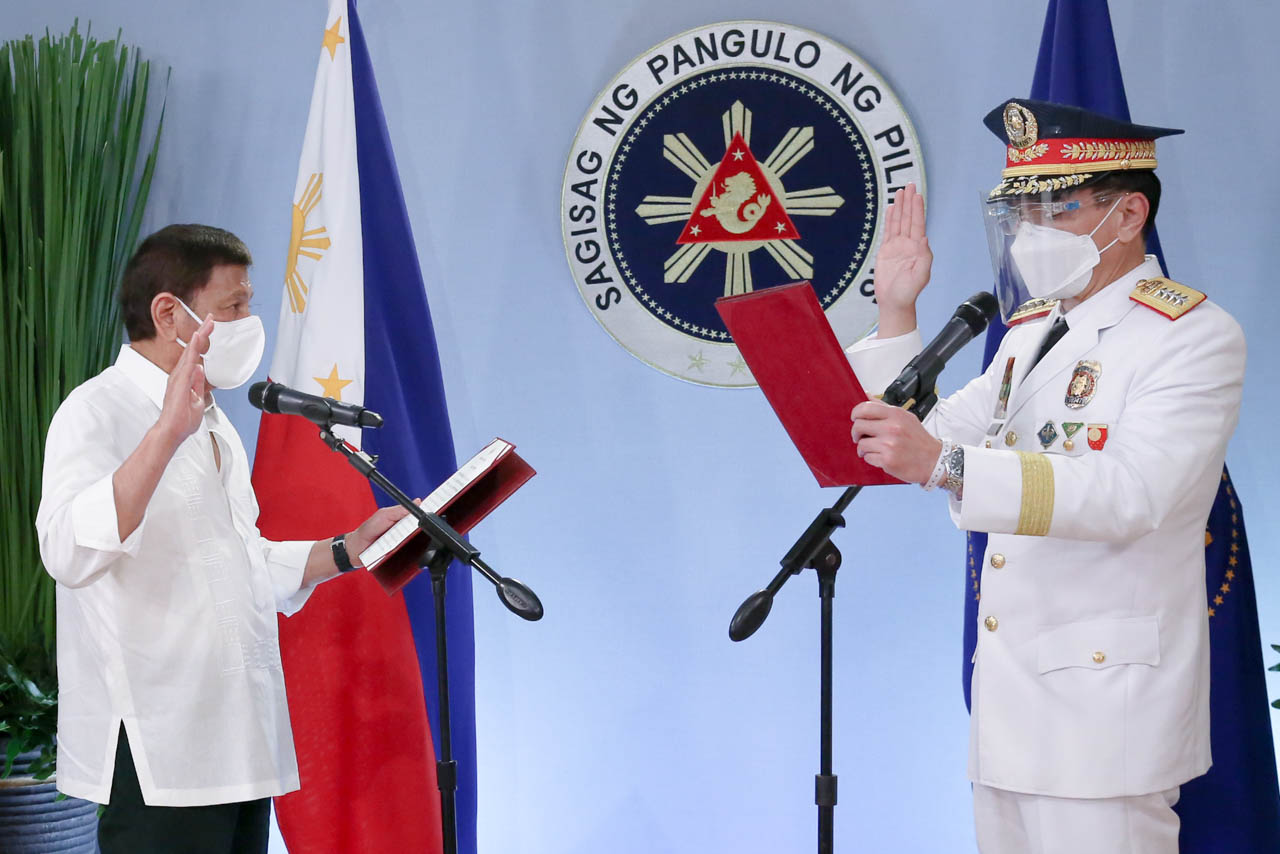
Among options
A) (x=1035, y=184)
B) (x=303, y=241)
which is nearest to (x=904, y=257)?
(x=1035, y=184)

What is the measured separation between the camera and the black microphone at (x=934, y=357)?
1.61 metres

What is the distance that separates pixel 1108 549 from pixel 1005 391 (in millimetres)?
354

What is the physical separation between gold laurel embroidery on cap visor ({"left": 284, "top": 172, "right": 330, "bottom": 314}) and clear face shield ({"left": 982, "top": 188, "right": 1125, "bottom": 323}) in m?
1.58

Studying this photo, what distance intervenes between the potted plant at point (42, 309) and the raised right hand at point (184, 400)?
133cm

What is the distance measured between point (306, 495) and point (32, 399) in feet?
2.58

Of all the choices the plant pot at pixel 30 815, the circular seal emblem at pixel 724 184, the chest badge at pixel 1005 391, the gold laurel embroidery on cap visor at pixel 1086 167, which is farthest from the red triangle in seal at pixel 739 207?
the plant pot at pixel 30 815

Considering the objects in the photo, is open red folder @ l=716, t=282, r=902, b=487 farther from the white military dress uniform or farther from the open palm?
the open palm

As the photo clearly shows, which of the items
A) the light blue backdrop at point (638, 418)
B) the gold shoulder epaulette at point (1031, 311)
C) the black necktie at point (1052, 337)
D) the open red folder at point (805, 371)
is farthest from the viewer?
the light blue backdrop at point (638, 418)

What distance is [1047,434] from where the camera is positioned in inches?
71.3

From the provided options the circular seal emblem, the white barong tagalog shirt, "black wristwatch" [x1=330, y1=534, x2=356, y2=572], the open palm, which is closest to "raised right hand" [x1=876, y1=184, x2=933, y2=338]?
the open palm

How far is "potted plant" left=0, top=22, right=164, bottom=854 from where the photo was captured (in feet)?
9.21

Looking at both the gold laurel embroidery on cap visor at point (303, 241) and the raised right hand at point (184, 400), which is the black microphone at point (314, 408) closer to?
the raised right hand at point (184, 400)

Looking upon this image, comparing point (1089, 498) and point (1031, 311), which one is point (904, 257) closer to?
point (1031, 311)

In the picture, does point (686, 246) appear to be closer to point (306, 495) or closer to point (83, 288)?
point (306, 495)
